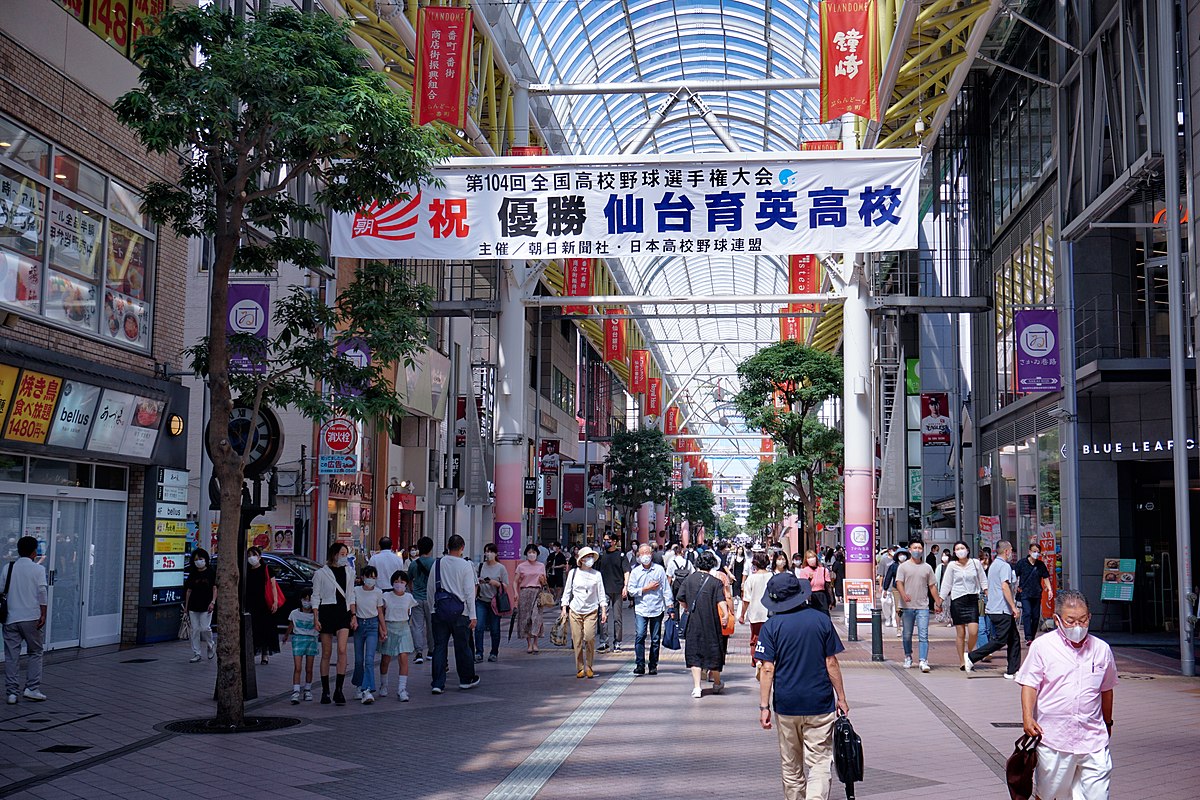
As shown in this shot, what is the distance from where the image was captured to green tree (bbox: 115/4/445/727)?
35.0 feet

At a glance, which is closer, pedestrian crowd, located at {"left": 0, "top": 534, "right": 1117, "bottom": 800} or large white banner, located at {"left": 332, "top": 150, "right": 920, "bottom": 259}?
pedestrian crowd, located at {"left": 0, "top": 534, "right": 1117, "bottom": 800}

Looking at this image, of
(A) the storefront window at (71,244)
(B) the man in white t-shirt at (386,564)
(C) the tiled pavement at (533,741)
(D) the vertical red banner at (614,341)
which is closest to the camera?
(C) the tiled pavement at (533,741)

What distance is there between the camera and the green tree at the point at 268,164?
1067 cm

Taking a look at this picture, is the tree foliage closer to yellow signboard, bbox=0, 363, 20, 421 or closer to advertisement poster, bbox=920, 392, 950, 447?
advertisement poster, bbox=920, 392, 950, 447

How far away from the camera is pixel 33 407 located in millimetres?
14914

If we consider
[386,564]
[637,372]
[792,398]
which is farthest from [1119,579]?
[637,372]

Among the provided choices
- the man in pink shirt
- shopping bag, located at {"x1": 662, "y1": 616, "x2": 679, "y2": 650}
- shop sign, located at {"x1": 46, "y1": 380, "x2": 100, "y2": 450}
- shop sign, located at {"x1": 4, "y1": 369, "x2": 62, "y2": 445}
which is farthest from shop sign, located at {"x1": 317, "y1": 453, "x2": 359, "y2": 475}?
the man in pink shirt

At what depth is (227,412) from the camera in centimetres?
1120

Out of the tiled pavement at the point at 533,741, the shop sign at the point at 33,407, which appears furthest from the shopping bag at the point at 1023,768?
the shop sign at the point at 33,407

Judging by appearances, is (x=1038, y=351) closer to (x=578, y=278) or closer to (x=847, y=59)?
(x=847, y=59)

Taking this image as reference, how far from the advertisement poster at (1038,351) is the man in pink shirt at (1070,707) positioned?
574 inches

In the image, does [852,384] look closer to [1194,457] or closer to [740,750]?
[1194,457]

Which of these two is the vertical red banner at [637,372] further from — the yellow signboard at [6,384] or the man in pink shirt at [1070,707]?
the man in pink shirt at [1070,707]

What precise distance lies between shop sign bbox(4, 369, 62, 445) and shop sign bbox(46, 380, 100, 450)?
19 cm
